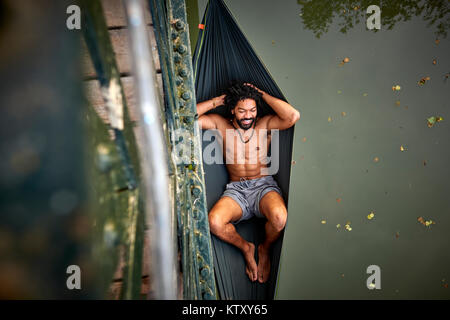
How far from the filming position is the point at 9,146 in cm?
16

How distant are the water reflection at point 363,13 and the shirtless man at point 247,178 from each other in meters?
0.72

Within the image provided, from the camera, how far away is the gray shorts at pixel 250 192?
5.03 feet

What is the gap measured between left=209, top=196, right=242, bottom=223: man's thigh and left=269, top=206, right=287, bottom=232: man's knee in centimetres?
Answer: 23

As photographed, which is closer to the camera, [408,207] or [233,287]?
[233,287]

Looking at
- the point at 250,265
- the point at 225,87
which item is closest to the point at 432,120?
the point at 225,87

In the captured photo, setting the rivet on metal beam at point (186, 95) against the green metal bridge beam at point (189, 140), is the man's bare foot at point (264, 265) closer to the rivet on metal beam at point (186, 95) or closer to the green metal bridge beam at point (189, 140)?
the green metal bridge beam at point (189, 140)

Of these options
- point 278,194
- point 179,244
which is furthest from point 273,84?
point 179,244

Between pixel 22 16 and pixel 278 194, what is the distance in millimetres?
1467

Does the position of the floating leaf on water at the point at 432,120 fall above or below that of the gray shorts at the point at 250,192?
above

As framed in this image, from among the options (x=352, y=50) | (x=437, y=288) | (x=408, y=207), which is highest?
(x=352, y=50)

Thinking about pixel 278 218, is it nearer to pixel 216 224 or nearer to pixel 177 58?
pixel 216 224

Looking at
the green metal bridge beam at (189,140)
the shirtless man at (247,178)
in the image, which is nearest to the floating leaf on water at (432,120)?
the shirtless man at (247,178)

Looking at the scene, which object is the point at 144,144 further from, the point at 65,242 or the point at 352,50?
the point at 352,50

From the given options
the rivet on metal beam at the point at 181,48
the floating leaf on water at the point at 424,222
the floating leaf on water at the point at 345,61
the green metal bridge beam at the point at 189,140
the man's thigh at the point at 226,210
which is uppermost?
the floating leaf on water at the point at 345,61
